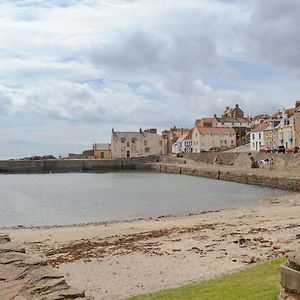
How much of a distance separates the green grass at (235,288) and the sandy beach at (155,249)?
0.79 metres

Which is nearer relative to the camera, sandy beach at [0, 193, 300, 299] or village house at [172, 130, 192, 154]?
sandy beach at [0, 193, 300, 299]

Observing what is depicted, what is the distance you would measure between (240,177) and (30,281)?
49.5 metres

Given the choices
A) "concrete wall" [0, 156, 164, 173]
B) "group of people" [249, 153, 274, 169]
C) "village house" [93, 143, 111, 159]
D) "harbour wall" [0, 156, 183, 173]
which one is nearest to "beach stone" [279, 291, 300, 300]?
"group of people" [249, 153, 274, 169]

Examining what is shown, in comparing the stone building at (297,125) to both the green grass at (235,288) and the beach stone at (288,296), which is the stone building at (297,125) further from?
the beach stone at (288,296)

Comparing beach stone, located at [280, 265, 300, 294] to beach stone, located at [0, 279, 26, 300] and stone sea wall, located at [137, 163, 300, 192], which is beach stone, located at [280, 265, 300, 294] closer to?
beach stone, located at [0, 279, 26, 300]

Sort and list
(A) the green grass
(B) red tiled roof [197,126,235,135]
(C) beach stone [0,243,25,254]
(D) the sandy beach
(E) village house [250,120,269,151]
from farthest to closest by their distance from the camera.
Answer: (B) red tiled roof [197,126,235,135] < (E) village house [250,120,269,151] < (D) the sandy beach < (C) beach stone [0,243,25,254] < (A) the green grass

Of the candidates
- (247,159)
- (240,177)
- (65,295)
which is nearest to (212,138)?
(247,159)

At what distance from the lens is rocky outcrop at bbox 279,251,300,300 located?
5.26 m

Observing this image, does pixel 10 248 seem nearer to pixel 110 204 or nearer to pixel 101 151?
pixel 110 204

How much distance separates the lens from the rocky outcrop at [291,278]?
526 cm

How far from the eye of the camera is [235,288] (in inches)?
310

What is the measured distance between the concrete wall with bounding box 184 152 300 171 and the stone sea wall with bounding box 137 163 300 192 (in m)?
4.02

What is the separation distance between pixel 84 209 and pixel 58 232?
11.0 meters

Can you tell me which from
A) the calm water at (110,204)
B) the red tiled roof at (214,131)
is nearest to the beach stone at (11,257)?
the calm water at (110,204)
